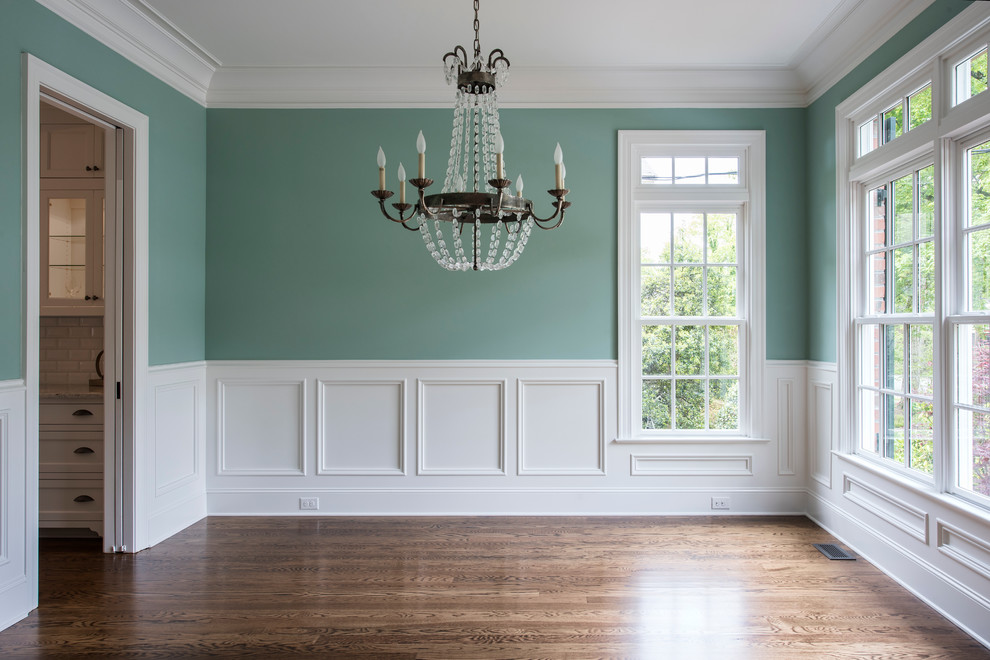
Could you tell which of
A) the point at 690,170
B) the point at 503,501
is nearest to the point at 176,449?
the point at 503,501

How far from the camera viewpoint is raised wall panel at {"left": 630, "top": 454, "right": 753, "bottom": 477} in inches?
163

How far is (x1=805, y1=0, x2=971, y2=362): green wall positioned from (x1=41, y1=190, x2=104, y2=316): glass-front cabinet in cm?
461

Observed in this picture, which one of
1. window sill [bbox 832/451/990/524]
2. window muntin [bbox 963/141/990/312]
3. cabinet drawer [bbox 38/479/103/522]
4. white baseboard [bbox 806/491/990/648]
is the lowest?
white baseboard [bbox 806/491/990/648]

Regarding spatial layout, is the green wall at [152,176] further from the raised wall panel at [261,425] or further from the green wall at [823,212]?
the green wall at [823,212]

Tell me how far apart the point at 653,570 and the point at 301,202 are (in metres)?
3.16

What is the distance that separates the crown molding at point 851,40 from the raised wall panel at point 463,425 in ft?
9.23

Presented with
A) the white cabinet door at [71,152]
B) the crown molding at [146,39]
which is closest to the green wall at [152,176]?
the crown molding at [146,39]

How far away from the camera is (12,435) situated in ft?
8.67

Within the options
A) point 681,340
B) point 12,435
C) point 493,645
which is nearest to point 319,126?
point 12,435

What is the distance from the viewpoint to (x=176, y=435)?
12.6 feet

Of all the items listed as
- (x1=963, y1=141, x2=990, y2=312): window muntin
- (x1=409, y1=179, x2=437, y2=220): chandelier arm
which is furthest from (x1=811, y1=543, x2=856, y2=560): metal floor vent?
(x1=409, y1=179, x2=437, y2=220): chandelier arm

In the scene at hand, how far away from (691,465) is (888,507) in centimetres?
120

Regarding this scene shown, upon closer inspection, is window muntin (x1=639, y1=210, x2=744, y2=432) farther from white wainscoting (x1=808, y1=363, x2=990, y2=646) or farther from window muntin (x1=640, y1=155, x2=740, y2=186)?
white wainscoting (x1=808, y1=363, x2=990, y2=646)

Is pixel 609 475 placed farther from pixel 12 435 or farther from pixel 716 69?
pixel 12 435
